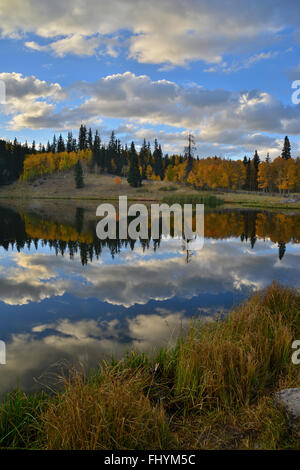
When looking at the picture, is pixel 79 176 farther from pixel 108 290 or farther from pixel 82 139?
pixel 108 290

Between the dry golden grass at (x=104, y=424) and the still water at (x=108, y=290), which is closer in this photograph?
the dry golden grass at (x=104, y=424)

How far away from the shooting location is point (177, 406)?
5.04 metres

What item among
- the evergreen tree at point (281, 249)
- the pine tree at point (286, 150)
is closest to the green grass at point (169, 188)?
the pine tree at point (286, 150)

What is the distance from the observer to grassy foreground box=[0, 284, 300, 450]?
388 cm

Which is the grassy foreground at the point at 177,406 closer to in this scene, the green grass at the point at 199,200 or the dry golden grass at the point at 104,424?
the dry golden grass at the point at 104,424

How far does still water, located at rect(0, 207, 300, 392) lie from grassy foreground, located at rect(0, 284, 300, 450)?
0.87 m

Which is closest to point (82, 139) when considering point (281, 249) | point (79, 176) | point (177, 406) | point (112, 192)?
point (79, 176)

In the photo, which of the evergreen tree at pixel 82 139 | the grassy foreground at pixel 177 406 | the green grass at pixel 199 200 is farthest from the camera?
the evergreen tree at pixel 82 139

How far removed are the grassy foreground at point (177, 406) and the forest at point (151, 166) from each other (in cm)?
8083

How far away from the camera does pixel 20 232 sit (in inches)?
1134

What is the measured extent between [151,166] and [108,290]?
127 metres

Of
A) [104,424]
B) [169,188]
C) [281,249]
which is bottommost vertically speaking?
[281,249]

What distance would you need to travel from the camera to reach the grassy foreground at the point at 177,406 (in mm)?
3885

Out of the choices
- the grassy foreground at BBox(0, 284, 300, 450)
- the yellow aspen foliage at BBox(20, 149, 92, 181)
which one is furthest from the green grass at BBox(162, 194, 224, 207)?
the yellow aspen foliage at BBox(20, 149, 92, 181)
